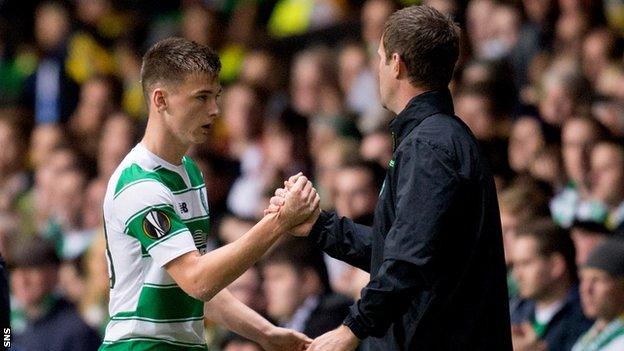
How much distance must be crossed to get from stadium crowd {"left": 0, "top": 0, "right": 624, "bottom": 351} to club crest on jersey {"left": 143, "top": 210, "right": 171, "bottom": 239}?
264 cm

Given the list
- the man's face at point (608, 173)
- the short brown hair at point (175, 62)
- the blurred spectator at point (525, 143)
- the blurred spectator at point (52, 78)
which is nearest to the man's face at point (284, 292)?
the blurred spectator at point (525, 143)

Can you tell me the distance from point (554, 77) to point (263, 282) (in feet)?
6.74

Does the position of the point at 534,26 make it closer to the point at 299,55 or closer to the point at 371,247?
the point at 299,55

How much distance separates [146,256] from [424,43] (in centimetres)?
116

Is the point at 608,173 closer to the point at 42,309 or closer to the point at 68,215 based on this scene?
the point at 42,309

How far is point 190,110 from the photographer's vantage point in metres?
5.01

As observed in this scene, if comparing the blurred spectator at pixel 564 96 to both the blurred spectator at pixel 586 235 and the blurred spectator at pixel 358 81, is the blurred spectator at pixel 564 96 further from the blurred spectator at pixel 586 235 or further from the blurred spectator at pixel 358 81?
the blurred spectator at pixel 358 81

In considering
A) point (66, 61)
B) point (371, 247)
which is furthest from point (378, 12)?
point (371, 247)

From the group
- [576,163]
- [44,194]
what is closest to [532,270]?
[576,163]

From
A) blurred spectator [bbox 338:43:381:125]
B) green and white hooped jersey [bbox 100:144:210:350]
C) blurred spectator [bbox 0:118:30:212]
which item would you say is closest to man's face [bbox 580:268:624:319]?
green and white hooped jersey [bbox 100:144:210:350]

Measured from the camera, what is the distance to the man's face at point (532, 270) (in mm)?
7148

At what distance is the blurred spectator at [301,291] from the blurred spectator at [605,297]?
124 centimetres

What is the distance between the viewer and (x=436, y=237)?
4656 millimetres

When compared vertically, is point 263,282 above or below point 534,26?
below
